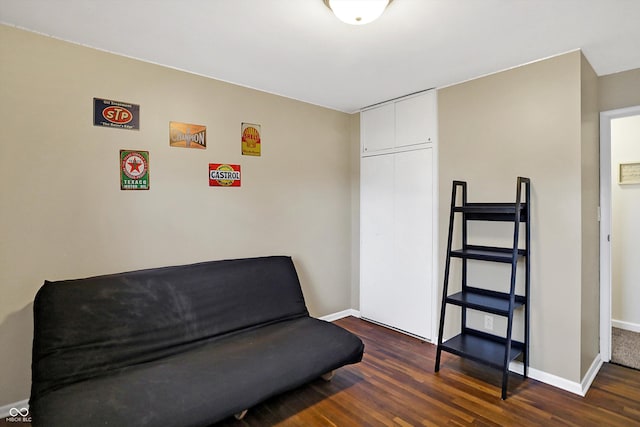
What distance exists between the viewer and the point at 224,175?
9.30 feet

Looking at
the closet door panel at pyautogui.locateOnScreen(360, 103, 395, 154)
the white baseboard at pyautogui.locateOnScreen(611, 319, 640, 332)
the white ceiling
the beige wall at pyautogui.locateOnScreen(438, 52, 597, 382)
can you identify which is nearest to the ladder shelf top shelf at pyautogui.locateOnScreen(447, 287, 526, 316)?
the beige wall at pyautogui.locateOnScreen(438, 52, 597, 382)

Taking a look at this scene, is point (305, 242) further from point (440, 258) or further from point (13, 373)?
point (13, 373)

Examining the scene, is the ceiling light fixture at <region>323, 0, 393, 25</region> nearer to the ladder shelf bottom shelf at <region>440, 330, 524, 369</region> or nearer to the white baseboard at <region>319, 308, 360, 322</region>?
the ladder shelf bottom shelf at <region>440, 330, 524, 369</region>

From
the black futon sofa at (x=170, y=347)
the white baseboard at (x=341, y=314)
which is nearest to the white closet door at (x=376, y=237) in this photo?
the white baseboard at (x=341, y=314)

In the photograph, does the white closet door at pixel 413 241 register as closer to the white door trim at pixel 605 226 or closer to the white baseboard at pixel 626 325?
→ the white door trim at pixel 605 226

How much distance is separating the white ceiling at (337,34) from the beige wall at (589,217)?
25 centimetres

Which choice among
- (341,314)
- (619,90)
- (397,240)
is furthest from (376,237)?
(619,90)

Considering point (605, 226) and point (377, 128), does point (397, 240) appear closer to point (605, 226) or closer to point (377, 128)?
point (377, 128)

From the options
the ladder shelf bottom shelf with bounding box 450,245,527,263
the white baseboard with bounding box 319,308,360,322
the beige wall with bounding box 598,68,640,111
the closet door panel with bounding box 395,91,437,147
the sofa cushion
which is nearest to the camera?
the sofa cushion

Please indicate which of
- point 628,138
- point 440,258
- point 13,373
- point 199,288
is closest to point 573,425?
point 440,258

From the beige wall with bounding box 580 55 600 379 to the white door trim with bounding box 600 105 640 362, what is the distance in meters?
0.05

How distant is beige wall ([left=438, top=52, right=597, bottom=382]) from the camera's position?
2.27 meters

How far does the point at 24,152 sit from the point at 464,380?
11.0 feet

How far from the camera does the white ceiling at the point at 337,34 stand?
177cm
